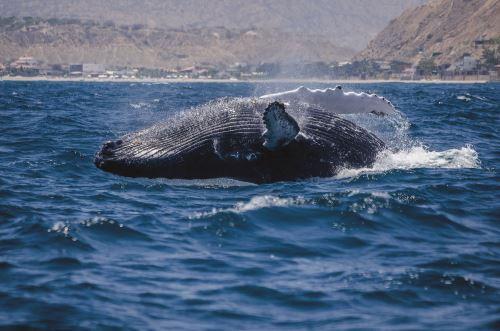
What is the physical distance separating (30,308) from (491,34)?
179605mm

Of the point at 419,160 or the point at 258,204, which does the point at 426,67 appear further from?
the point at 258,204

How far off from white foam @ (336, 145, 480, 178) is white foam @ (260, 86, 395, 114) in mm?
718

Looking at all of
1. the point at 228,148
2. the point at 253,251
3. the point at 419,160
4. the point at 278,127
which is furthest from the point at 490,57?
the point at 253,251

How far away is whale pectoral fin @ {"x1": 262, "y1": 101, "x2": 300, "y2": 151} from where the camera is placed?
8992 mm

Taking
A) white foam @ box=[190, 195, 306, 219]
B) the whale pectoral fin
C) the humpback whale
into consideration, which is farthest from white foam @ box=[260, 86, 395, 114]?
white foam @ box=[190, 195, 306, 219]

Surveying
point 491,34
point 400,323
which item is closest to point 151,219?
point 400,323

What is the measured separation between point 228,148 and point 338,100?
2000 mm

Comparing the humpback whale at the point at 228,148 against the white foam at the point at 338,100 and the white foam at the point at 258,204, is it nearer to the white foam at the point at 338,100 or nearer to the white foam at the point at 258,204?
the white foam at the point at 338,100

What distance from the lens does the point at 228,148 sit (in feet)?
32.3

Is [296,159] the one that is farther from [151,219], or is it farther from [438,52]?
[438,52]

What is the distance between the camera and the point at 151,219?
885 centimetres

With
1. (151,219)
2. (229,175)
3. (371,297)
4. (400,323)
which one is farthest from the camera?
(229,175)

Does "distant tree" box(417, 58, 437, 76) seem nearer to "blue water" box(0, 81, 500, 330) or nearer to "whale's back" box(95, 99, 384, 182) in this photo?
"blue water" box(0, 81, 500, 330)

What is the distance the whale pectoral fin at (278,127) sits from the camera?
29.5 feet
